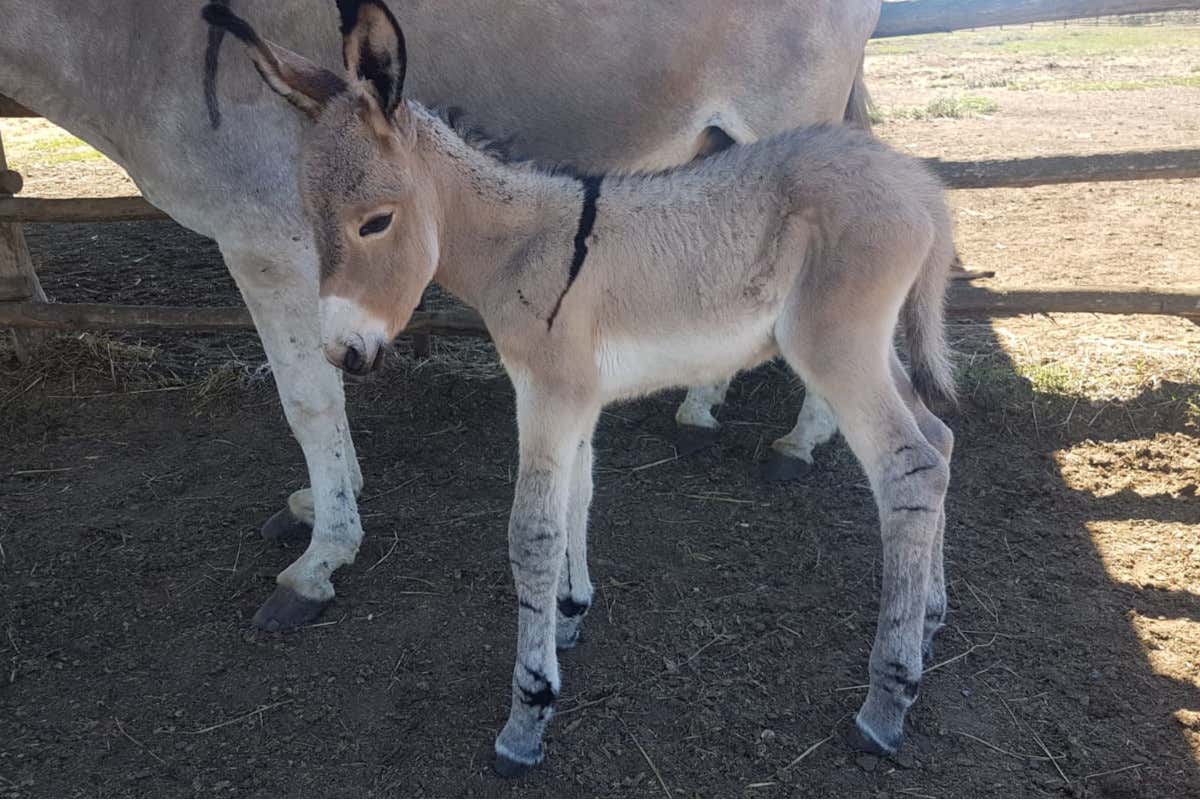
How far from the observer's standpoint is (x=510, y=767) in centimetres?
264

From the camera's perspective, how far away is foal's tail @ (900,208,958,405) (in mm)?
2797

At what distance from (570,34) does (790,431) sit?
2.28 metres

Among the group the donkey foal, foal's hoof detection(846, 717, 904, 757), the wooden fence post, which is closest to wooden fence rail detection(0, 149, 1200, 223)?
the donkey foal

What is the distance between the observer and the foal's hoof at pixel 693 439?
14.7 ft

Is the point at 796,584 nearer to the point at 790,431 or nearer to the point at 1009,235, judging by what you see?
the point at 790,431

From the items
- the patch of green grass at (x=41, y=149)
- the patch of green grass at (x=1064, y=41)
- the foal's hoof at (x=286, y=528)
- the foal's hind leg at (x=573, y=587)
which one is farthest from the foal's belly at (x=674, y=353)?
the patch of green grass at (x=1064, y=41)

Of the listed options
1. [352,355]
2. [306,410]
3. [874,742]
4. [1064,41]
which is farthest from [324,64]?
[1064,41]

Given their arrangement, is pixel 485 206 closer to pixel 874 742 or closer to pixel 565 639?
pixel 565 639

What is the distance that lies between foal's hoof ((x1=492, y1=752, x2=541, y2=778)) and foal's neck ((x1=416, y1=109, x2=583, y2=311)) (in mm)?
1374

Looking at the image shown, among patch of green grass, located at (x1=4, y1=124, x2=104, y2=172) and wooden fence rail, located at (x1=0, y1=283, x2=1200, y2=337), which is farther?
patch of green grass, located at (x1=4, y1=124, x2=104, y2=172)

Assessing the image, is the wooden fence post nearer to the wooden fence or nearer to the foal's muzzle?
the wooden fence

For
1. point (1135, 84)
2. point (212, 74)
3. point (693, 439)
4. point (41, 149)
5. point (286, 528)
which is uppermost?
point (212, 74)

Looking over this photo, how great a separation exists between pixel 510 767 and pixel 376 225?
5.33 feet

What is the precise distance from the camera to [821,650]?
3.10 meters
